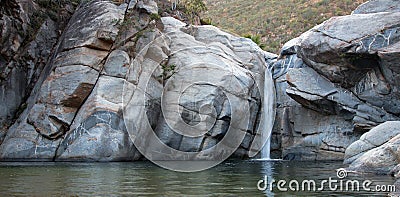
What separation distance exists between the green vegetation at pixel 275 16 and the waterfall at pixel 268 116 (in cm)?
2352

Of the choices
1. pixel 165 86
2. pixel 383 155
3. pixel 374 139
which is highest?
pixel 165 86

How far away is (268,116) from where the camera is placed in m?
34.0

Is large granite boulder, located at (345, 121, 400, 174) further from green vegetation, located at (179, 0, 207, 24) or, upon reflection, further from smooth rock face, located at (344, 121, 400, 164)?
green vegetation, located at (179, 0, 207, 24)

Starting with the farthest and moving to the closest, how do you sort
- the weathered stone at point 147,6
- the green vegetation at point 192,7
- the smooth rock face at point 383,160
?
the green vegetation at point 192,7, the weathered stone at point 147,6, the smooth rock face at point 383,160

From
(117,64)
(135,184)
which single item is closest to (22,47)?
(117,64)

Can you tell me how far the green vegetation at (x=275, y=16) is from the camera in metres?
62.5

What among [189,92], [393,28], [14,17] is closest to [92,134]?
[189,92]

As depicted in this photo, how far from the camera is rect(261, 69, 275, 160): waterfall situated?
33375 mm

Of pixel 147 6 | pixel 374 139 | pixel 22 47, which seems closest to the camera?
pixel 374 139

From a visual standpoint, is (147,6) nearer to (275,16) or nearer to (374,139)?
(374,139)

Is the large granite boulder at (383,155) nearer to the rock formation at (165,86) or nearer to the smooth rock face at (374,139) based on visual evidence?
A: the smooth rock face at (374,139)

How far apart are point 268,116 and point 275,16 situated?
37340 mm

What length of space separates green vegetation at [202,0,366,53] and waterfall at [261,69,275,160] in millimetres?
23520

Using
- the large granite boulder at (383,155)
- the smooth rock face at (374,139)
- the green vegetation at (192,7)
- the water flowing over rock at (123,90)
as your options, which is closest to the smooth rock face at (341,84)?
the water flowing over rock at (123,90)
